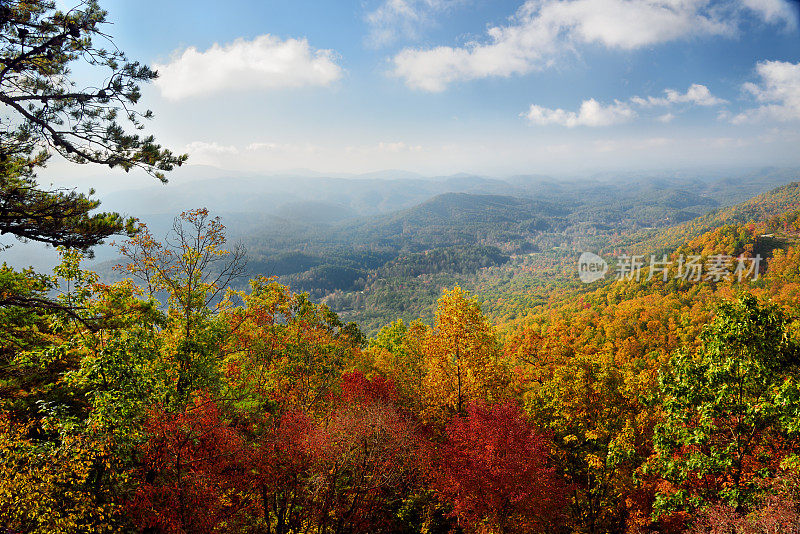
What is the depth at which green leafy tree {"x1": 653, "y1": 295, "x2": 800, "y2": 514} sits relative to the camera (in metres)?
10.0

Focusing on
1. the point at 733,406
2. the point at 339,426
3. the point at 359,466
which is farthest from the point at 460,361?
the point at 733,406

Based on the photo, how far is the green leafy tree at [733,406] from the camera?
10.0 metres

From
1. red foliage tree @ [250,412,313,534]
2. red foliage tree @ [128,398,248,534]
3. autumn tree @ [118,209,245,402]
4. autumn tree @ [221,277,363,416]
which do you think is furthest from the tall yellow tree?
autumn tree @ [118,209,245,402]

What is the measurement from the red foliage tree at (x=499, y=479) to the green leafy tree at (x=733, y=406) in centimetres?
378

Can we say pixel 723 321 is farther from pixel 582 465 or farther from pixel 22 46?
pixel 22 46

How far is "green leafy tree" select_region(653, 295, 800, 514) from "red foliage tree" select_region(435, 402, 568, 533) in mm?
3782

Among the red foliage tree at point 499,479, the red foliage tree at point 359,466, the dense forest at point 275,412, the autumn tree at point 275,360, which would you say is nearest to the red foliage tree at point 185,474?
the dense forest at point 275,412

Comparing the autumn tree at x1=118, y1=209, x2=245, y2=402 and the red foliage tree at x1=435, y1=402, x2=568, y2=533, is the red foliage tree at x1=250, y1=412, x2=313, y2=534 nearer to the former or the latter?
the autumn tree at x1=118, y1=209, x2=245, y2=402

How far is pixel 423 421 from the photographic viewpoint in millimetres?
18328

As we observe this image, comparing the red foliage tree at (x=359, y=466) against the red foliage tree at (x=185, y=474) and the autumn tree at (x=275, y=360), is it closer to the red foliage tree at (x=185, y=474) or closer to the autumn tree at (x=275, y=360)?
the red foliage tree at (x=185, y=474)

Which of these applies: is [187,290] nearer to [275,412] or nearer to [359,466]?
[275,412]

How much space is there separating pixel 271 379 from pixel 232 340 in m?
3.12

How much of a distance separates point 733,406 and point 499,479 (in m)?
7.65

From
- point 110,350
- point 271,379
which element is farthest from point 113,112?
point 271,379
